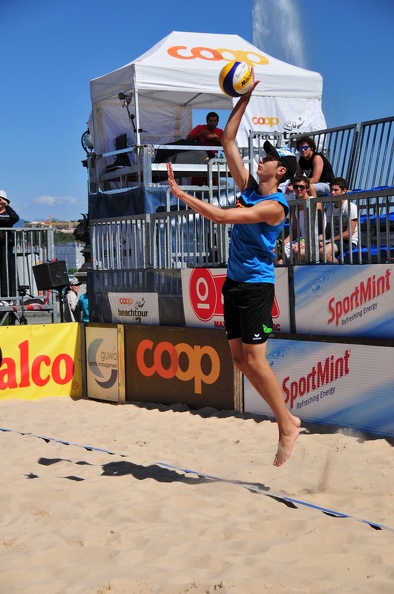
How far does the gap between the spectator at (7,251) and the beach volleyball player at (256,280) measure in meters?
6.93

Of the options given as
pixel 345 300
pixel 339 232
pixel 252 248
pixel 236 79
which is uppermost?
pixel 236 79

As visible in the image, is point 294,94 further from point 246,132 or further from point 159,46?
point 159,46

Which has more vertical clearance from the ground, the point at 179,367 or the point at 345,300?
the point at 345,300

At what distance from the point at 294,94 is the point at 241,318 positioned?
869cm

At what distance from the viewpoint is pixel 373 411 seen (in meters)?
7.12

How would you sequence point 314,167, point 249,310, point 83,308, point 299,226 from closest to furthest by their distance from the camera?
point 249,310 → point 299,226 → point 314,167 → point 83,308

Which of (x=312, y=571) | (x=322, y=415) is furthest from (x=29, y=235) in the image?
(x=312, y=571)

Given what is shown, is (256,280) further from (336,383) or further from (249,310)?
(336,383)

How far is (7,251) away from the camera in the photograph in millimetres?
11688

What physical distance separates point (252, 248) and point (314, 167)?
183 inches

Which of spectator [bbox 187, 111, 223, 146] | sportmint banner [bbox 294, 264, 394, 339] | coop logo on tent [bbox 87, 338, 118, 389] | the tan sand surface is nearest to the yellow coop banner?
coop logo on tent [bbox 87, 338, 118, 389]

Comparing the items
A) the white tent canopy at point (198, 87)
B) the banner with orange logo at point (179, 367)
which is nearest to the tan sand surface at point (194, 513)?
the banner with orange logo at point (179, 367)

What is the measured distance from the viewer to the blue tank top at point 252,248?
5332 mm

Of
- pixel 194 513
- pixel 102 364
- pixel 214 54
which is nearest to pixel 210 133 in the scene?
pixel 214 54
